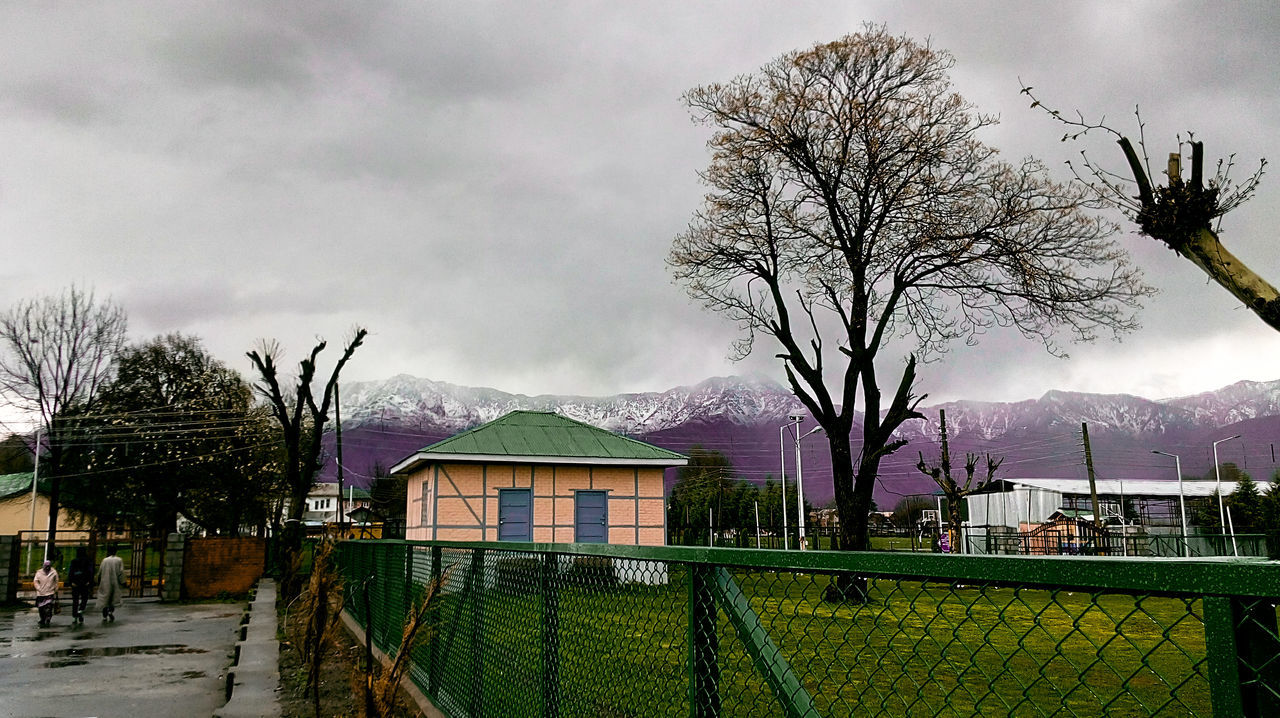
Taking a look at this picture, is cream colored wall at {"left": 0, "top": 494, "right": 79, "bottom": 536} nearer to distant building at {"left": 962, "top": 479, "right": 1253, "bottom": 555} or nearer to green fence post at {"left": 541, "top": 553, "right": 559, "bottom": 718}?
distant building at {"left": 962, "top": 479, "right": 1253, "bottom": 555}

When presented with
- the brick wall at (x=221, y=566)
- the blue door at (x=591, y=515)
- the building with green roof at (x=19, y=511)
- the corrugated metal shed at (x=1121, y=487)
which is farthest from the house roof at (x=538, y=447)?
the corrugated metal shed at (x=1121, y=487)

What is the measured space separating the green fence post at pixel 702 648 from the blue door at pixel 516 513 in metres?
22.2

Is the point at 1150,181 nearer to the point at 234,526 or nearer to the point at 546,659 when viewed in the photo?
→ the point at 546,659

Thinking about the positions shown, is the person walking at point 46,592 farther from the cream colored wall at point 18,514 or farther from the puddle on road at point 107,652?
the cream colored wall at point 18,514

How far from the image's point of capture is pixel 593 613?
12.5 ft

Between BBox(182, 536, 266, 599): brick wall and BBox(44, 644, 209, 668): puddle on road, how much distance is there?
36.5 ft

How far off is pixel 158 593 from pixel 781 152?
20010mm

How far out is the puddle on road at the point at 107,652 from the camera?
12234mm

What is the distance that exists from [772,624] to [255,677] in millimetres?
7458

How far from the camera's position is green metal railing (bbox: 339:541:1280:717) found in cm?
130

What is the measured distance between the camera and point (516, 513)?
24.7 metres

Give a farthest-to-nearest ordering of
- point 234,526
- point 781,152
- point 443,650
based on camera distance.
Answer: point 234,526 → point 781,152 → point 443,650

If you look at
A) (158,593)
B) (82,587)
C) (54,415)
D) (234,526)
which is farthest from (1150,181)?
(234,526)

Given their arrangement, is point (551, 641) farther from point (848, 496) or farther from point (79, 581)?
point (79, 581)
